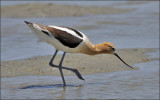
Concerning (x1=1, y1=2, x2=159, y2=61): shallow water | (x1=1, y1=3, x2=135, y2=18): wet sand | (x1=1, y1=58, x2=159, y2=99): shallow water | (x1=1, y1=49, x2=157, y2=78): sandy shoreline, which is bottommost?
(x1=1, y1=3, x2=135, y2=18): wet sand

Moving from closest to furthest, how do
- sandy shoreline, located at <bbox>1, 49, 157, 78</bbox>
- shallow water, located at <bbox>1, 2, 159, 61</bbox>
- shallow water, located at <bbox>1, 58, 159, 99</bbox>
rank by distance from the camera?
shallow water, located at <bbox>1, 58, 159, 99</bbox> → sandy shoreline, located at <bbox>1, 49, 157, 78</bbox> → shallow water, located at <bbox>1, 2, 159, 61</bbox>

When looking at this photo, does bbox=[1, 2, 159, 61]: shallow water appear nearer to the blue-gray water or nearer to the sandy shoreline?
the blue-gray water

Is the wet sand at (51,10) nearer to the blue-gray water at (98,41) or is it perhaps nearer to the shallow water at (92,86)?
the blue-gray water at (98,41)

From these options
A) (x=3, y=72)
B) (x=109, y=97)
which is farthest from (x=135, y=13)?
(x=109, y=97)

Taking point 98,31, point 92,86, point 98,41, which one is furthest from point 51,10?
point 92,86

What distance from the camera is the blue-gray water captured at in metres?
6.83

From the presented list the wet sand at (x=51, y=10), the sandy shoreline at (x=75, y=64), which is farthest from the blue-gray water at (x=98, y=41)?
the wet sand at (x=51, y=10)

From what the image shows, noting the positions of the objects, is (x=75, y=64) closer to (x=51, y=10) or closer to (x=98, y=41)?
(x=98, y=41)

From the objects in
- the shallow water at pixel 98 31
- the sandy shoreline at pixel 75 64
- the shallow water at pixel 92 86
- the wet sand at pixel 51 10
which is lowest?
the wet sand at pixel 51 10

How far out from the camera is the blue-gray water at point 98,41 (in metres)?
6.83

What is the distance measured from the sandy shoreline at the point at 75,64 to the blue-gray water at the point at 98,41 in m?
0.28

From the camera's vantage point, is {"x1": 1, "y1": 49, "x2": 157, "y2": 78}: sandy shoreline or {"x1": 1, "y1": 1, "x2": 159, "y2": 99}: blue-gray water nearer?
{"x1": 1, "y1": 1, "x2": 159, "y2": 99}: blue-gray water

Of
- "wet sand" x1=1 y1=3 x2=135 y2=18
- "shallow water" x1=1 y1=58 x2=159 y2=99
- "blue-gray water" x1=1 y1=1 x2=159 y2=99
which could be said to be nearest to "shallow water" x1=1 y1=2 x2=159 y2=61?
"blue-gray water" x1=1 y1=1 x2=159 y2=99

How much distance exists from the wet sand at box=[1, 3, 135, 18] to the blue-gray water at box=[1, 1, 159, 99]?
0.61 metres
